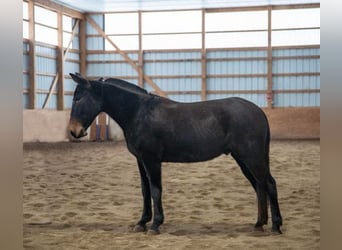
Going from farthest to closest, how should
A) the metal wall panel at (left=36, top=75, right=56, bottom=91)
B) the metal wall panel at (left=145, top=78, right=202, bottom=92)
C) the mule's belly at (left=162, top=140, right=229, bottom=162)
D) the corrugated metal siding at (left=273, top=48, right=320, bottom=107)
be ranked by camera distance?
the mule's belly at (left=162, top=140, right=229, bottom=162) → the metal wall panel at (left=145, top=78, right=202, bottom=92) → the metal wall panel at (left=36, top=75, right=56, bottom=91) → the corrugated metal siding at (left=273, top=48, right=320, bottom=107)

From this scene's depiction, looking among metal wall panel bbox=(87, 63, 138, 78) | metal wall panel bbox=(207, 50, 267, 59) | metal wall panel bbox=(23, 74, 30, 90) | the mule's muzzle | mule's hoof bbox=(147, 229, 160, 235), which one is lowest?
mule's hoof bbox=(147, 229, 160, 235)

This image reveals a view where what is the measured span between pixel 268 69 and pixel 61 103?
0.76 m

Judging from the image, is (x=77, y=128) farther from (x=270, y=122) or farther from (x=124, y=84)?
(x=270, y=122)

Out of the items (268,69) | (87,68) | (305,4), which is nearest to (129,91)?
(87,68)

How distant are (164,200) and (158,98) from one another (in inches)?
15.3

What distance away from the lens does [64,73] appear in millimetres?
1429

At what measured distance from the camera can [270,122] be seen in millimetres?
1468

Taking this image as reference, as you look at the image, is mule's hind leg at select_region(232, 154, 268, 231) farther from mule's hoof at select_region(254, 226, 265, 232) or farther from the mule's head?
the mule's head

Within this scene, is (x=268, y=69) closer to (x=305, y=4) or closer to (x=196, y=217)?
(x=305, y=4)

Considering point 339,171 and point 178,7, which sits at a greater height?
point 178,7

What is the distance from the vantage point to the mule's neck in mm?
1601

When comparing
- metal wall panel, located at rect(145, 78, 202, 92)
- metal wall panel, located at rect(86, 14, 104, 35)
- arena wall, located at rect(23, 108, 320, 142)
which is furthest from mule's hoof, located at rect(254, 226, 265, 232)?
metal wall panel, located at rect(86, 14, 104, 35)

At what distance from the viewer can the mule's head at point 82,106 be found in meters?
1.51

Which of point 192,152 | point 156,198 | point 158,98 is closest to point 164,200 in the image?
point 156,198
